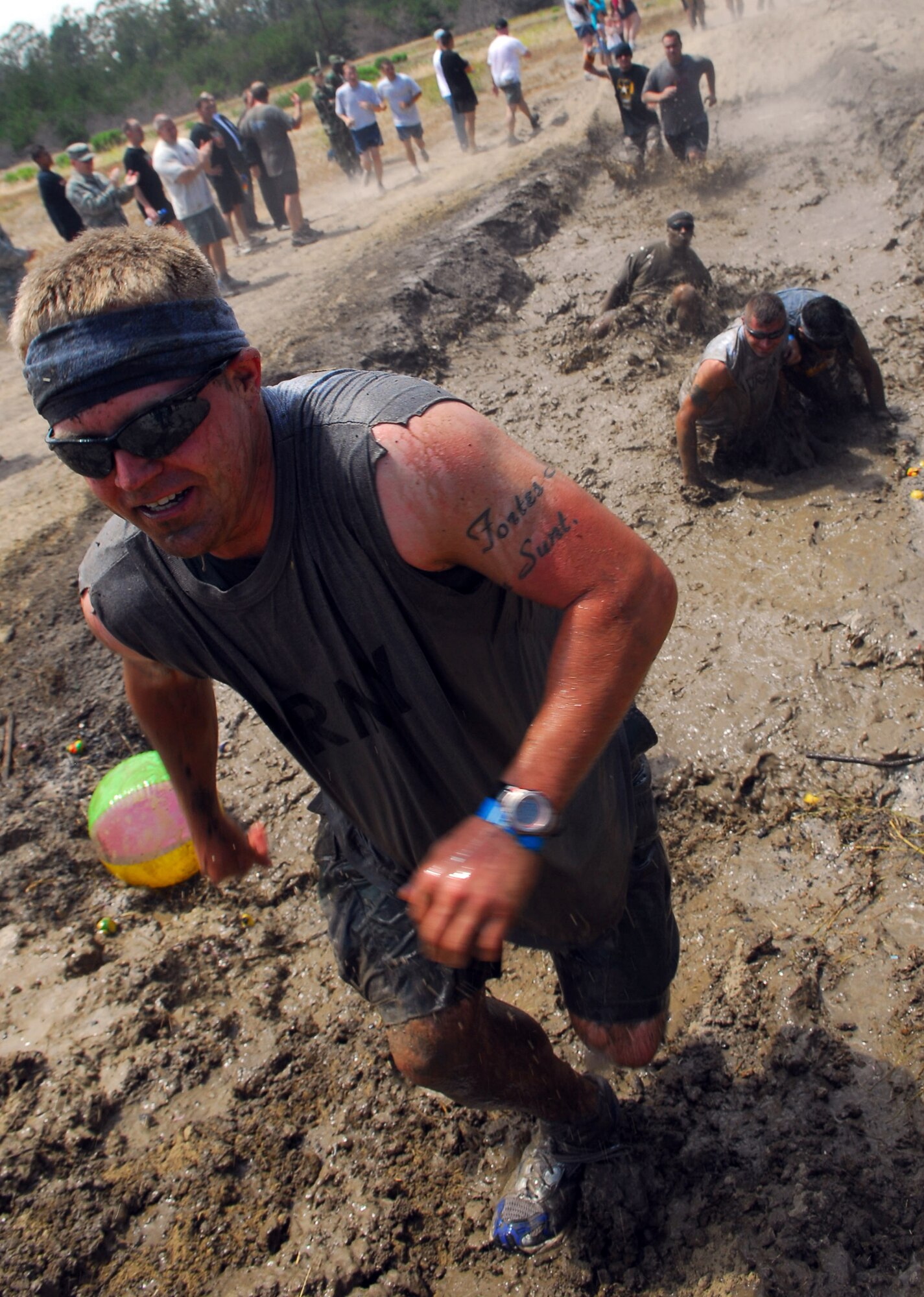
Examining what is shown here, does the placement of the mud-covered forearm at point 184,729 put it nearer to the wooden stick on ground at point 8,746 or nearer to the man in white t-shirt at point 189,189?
the wooden stick on ground at point 8,746

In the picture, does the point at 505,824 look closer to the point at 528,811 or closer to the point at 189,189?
the point at 528,811

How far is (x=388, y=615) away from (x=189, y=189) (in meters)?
10.1

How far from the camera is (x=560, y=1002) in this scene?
3.04m

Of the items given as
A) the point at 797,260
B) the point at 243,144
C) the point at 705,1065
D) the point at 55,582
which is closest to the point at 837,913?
the point at 705,1065

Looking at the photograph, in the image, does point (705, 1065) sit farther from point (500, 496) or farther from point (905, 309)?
point (905, 309)

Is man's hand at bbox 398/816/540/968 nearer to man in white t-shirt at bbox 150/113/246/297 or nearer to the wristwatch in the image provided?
the wristwatch

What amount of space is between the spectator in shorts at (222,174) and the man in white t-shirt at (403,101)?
279cm

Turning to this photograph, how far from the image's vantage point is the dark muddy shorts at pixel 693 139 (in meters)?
11.1

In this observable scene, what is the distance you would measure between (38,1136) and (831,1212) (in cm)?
230

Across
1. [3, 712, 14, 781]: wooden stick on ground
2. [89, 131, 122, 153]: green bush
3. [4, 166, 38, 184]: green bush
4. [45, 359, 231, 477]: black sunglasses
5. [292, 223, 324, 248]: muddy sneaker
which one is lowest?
[3, 712, 14, 781]: wooden stick on ground

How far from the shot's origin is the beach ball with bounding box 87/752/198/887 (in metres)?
3.55

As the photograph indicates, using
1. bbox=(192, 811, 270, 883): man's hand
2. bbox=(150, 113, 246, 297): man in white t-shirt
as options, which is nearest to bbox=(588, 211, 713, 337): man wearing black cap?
bbox=(150, 113, 246, 297): man in white t-shirt

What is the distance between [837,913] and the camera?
3098mm

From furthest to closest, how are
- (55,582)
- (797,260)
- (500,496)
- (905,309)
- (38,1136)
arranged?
(797,260), (905,309), (55,582), (38,1136), (500,496)
